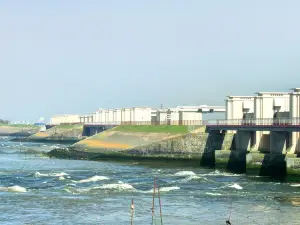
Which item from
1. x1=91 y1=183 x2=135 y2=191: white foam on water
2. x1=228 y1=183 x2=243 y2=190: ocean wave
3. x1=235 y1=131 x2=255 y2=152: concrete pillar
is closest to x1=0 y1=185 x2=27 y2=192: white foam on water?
x1=91 y1=183 x2=135 y2=191: white foam on water

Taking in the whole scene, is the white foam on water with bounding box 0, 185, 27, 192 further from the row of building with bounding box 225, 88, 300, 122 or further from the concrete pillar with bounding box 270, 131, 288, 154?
the row of building with bounding box 225, 88, 300, 122

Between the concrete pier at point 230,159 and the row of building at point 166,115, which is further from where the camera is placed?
the row of building at point 166,115

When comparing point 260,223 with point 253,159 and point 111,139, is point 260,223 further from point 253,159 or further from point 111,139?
point 111,139

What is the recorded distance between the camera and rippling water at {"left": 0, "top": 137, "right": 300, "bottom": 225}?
4553cm

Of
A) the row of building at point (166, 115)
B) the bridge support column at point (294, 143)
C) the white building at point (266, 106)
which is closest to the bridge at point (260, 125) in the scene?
the bridge support column at point (294, 143)

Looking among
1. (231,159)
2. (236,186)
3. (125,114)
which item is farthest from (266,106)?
(125,114)

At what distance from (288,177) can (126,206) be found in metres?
27.0

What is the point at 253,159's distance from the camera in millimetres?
81750

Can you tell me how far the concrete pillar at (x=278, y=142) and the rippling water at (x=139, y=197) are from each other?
7196 mm

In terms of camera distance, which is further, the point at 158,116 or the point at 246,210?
the point at 158,116

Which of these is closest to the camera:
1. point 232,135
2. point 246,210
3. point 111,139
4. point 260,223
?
point 260,223

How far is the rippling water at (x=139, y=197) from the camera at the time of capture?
45.5 metres

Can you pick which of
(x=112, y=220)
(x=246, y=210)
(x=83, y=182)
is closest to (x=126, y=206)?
(x=112, y=220)

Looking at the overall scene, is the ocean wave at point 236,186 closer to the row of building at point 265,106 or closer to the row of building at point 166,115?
the row of building at point 265,106
